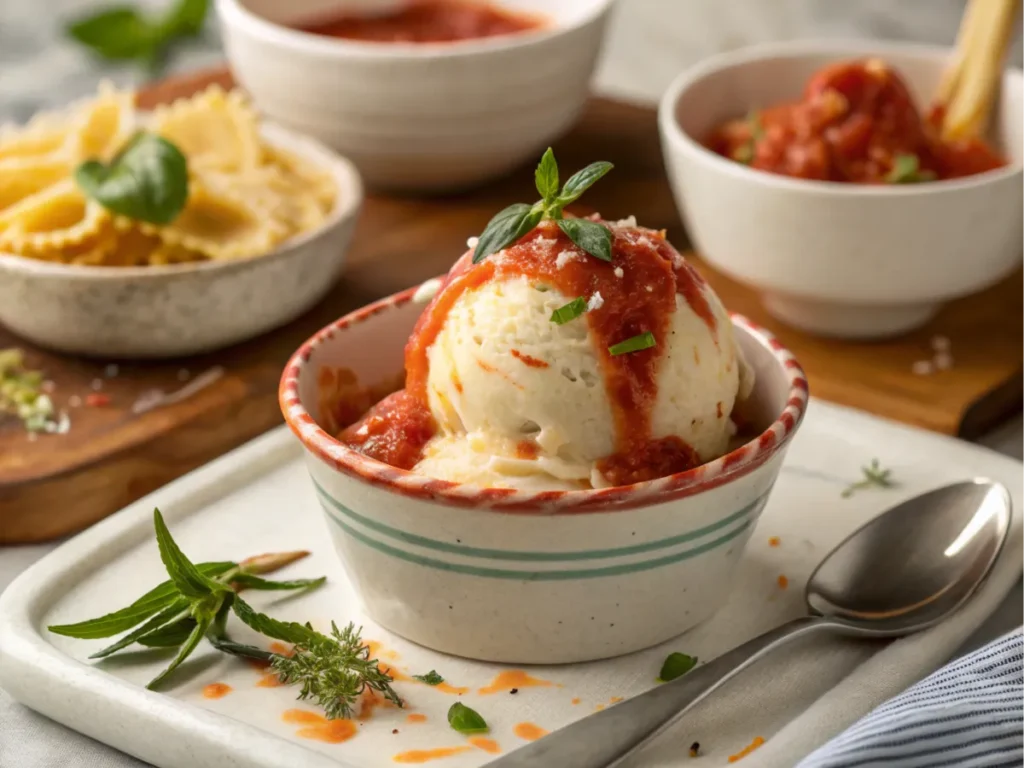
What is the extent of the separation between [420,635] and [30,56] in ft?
13.5

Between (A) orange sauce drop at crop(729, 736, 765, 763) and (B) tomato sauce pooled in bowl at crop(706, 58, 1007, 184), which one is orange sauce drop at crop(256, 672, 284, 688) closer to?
(A) orange sauce drop at crop(729, 736, 765, 763)

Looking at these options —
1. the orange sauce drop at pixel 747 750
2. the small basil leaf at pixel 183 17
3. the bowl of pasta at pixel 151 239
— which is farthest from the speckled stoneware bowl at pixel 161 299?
the small basil leaf at pixel 183 17

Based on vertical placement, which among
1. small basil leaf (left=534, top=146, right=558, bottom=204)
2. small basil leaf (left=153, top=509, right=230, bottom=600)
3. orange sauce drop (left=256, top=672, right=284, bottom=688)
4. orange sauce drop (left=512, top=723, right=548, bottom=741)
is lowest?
orange sauce drop (left=256, top=672, right=284, bottom=688)

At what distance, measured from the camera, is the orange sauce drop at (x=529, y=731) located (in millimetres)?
1883

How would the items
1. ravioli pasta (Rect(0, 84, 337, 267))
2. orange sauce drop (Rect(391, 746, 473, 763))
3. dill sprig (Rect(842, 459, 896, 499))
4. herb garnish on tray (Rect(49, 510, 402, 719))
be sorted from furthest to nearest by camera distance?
ravioli pasta (Rect(0, 84, 337, 267)) < dill sprig (Rect(842, 459, 896, 499)) < herb garnish on tray (Rect(49, 510, 402, 719)) < orange sauce drop (Rect(391, 746, 473, 763))

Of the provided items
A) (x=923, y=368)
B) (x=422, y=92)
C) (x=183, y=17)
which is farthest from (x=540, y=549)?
(x=183, y=17)

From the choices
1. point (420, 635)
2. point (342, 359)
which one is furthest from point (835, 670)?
point (342, 359)

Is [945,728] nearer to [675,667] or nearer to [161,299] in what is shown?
[675,667]

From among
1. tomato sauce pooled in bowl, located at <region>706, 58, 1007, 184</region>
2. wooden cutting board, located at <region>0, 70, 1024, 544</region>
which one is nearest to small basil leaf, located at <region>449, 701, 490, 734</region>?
wooden cutting board, located at <region>0, 70, 1024, 544</region>

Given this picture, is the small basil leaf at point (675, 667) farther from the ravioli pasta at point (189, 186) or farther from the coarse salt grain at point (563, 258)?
the ravioli pasta at point (189, 186)

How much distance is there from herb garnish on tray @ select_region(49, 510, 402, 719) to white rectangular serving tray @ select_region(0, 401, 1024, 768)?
1.1 inches

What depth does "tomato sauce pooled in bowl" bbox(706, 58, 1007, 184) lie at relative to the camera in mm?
3156

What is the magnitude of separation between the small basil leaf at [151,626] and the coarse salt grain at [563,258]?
2.42ft

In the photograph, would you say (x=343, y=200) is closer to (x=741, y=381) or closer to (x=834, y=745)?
(x=741, y=381)
